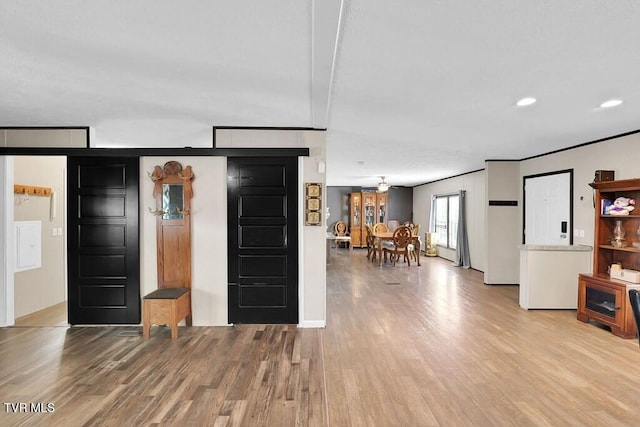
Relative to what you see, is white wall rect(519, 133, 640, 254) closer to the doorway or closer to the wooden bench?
the wooden bench

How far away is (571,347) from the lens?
11.5 ft

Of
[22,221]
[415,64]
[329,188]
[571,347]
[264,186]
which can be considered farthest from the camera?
[329,188]

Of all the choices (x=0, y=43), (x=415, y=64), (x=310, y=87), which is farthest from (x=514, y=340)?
(x=0, y=43)

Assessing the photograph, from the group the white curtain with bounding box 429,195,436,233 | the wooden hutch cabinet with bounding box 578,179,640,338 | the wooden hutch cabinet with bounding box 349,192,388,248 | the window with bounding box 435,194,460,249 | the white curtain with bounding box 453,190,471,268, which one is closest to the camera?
the wooden hutch cabinet with bounding box 578,179,640,338

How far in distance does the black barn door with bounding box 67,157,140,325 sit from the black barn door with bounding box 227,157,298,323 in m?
1.13

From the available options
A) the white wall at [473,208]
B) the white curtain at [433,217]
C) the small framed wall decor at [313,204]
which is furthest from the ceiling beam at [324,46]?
the white curtain at [433,217]

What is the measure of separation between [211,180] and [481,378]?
330 cm

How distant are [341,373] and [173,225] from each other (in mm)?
2485

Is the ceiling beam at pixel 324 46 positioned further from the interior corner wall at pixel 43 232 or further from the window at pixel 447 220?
the window at pixel 447 220

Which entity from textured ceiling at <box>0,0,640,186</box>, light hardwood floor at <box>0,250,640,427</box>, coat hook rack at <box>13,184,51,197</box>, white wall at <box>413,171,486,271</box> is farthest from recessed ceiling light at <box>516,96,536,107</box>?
coat hook rack at <box>13,184,51,197</box>

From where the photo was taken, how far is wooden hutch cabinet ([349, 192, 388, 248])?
1223cm

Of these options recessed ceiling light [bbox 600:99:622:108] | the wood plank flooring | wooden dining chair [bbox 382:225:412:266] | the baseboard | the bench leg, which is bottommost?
the wood plank flooring

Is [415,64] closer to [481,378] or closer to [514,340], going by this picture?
[481,378]

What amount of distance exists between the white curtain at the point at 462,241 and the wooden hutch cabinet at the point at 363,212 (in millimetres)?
3785
